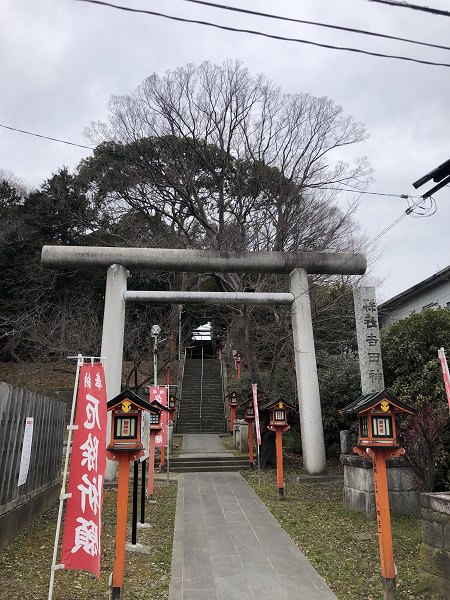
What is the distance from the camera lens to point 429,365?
9109 mm

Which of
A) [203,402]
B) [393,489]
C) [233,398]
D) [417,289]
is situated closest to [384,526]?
[393,489]

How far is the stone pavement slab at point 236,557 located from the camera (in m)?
5.00

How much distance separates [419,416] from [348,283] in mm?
8953

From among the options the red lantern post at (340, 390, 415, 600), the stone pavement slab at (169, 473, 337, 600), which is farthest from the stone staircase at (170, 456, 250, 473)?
the red lantern post at (340, 390, 415, 600)

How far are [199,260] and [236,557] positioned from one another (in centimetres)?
770

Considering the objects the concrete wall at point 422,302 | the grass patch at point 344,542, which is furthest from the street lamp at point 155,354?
the concrete wall at point 422,302

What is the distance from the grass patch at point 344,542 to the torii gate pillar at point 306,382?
4.76ft

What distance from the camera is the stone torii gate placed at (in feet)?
39.2

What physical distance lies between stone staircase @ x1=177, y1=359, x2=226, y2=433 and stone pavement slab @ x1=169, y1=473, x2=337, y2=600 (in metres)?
13.0

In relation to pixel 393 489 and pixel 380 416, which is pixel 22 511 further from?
pixel 393 489

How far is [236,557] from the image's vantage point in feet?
20.3

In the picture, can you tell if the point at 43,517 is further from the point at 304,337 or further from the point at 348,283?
the point at 348,283

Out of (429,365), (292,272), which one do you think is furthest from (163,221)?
(429,365)

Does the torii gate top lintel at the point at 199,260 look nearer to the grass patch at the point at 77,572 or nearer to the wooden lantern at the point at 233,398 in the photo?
the grass patch at the point at 77,572
